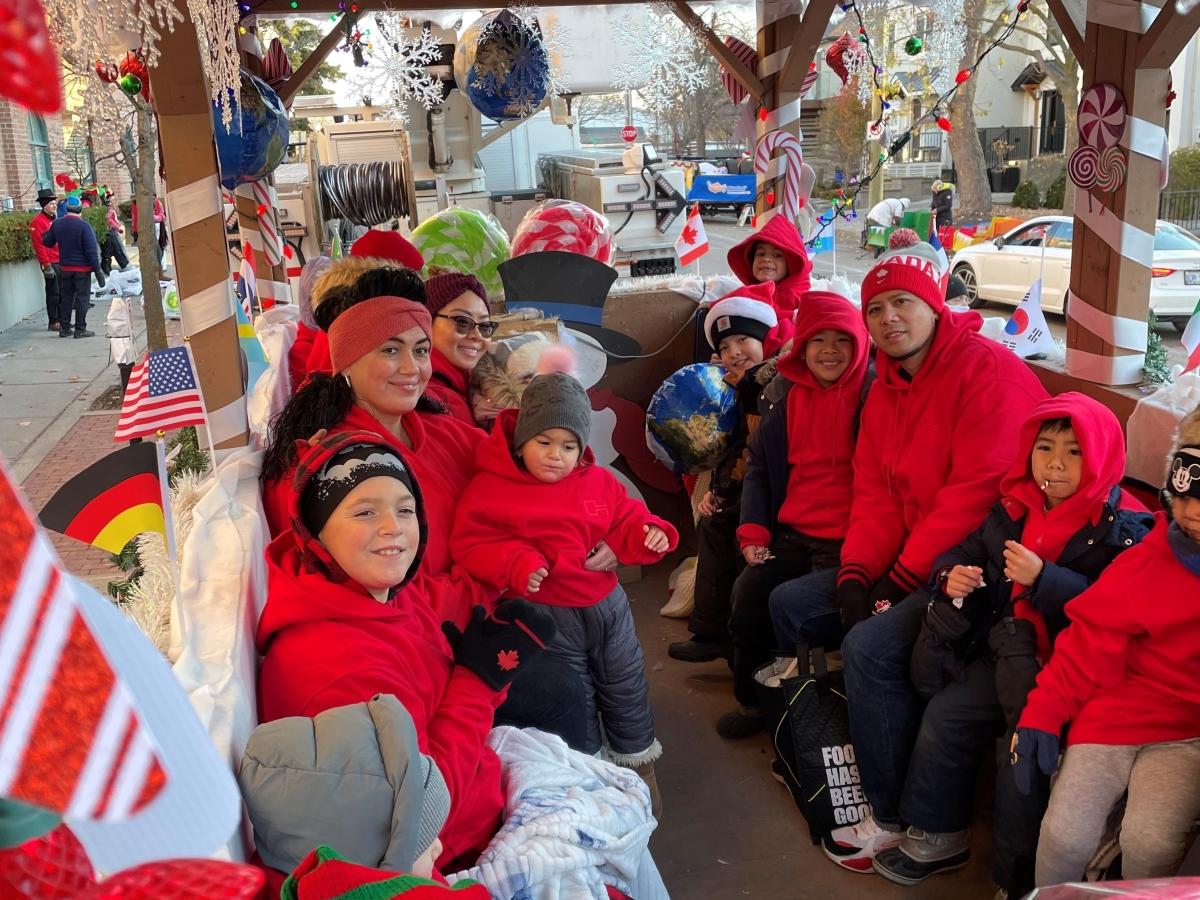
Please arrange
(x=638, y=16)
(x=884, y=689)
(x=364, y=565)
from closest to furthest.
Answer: (x=364, y=565)
(x=884, y=689)
(x=638, y=16)

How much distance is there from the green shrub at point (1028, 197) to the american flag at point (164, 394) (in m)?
21.9

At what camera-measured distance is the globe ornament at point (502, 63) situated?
6.59 metres

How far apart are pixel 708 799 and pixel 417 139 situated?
792 cm

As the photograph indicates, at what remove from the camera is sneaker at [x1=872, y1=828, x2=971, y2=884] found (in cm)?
289

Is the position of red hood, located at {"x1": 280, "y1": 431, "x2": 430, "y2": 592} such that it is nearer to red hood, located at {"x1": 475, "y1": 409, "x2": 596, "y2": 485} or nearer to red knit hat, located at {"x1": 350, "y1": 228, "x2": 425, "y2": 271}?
red hood, located at {"x1": 475, "y1": 409, "x2": 596, "y2": 485}

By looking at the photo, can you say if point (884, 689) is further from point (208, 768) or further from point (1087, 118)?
point (208, 768)

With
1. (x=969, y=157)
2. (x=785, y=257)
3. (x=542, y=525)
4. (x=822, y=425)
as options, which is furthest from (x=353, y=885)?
(x=969, y=157)

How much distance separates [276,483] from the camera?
3006 mm

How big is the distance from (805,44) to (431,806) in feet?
17.7

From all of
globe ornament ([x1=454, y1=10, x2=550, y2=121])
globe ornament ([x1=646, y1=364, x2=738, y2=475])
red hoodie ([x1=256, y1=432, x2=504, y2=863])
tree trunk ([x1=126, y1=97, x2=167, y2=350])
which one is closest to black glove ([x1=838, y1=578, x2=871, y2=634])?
globe ornament ([x1=646, y1=364, x2=738, y2=475])

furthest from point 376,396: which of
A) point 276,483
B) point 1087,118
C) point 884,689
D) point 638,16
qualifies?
point 638,16

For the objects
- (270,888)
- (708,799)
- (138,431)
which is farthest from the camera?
(708,799)

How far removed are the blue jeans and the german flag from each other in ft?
7.20

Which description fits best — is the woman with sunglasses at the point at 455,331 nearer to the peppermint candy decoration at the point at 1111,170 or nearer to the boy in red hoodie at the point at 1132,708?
the boy in red hoodie at the point at 1132,708
